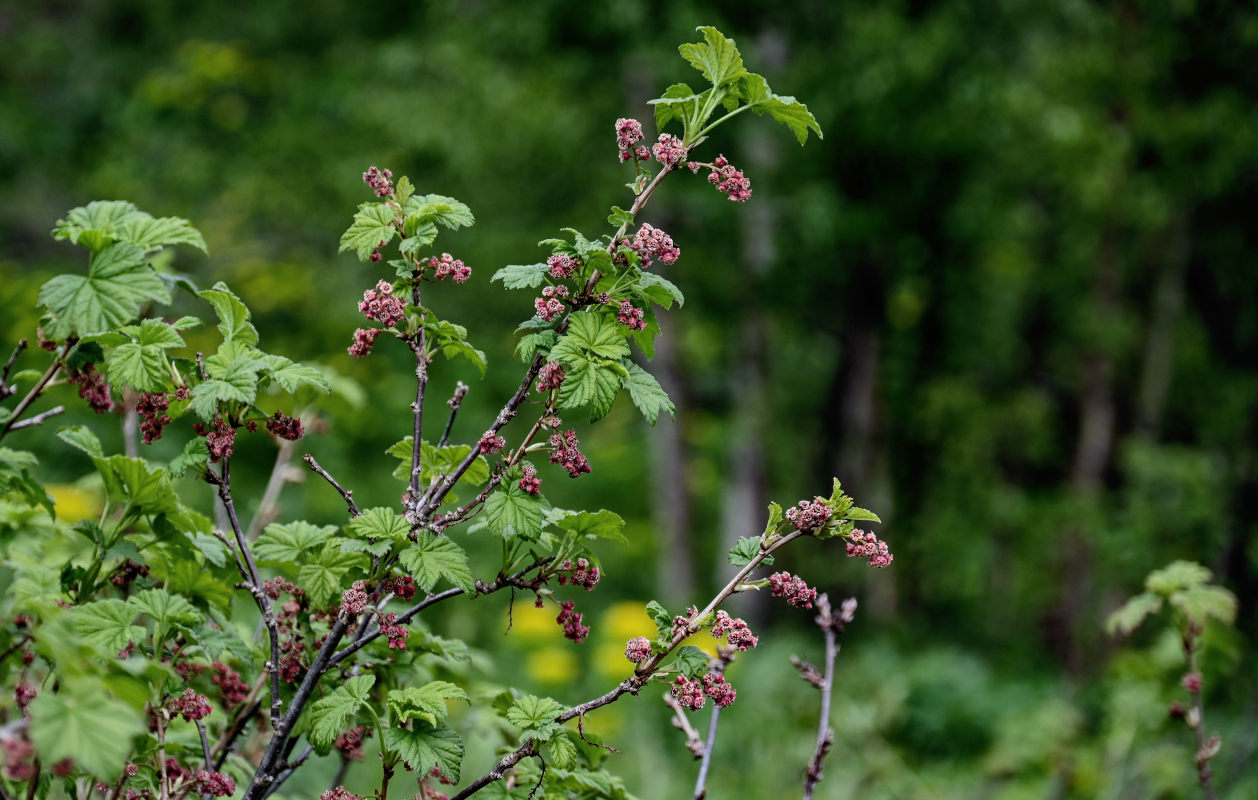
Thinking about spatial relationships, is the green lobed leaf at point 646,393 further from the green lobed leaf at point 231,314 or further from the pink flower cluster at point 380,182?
the green lobed leaf at point 231,314

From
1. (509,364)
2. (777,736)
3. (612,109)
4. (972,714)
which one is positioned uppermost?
(509,364)

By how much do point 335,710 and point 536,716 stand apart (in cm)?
25

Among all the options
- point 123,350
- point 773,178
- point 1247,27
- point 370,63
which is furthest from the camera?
point 370,63

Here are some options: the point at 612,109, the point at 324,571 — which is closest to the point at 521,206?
the point at 612,109

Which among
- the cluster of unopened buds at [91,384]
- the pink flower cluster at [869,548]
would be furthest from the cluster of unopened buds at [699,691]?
the cluster of unopened buds at [91,384]

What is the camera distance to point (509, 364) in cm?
1072

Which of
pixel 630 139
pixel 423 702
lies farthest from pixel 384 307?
pixel 423 702

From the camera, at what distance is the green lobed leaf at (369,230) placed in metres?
1.39

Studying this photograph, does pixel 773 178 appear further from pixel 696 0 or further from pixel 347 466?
pixel 347 466

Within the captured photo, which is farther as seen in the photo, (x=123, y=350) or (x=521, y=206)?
(x=521, y=206)

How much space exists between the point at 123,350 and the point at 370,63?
6983 mm

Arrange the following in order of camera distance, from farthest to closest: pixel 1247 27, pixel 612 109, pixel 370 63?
pixel 370 63
pixel 612 109
pixel 1247 27

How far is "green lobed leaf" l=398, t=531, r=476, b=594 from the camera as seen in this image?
1271mm

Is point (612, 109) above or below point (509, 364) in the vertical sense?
below
